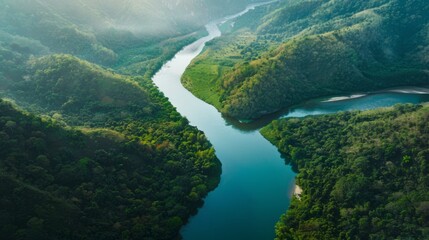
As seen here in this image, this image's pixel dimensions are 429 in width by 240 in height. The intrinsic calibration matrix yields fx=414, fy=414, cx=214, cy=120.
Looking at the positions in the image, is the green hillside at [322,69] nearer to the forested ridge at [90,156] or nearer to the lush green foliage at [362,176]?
the forested ridge at [90,156]

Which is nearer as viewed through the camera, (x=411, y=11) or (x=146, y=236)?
(x=146, y=236)

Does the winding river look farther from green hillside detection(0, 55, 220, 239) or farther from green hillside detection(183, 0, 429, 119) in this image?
green hillside detection(183, 0, 429, 119)

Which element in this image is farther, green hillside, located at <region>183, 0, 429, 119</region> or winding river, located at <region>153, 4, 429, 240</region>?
green hillside, located at <region>183, 0, 429, 119</region>

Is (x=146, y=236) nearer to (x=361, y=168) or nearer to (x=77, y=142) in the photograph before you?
(x=77, y=142)

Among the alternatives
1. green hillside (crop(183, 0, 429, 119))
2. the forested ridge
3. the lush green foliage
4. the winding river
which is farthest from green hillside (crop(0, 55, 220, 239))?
green hillside (crop(183, 0, 429, 119))

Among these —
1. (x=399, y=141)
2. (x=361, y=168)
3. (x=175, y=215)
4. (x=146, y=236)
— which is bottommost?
(x=146, y=236)

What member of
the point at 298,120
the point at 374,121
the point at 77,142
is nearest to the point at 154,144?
the point at 77,142
